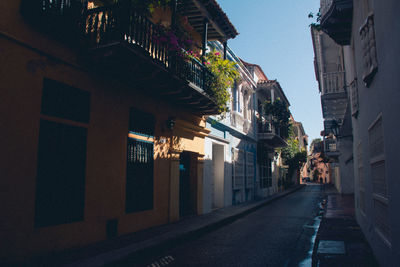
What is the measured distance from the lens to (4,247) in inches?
188

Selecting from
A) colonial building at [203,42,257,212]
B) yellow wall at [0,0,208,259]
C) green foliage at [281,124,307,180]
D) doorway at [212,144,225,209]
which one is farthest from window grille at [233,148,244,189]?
green foliage at [281,124,307,180]

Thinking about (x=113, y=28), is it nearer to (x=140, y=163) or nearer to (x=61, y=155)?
(x=61, y=155)

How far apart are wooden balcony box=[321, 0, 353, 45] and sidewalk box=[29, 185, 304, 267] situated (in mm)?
6287

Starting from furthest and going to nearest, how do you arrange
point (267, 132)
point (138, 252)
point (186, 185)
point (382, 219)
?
1. point (267, 132)
2. point (186, 185)
3. point (138, 252)
4. point (382, 219)

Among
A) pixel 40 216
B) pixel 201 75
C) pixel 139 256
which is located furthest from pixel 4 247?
→ pixel 201 75

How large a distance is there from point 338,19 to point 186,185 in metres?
7.10

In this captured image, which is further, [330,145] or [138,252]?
[330,145]

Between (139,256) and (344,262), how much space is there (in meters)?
3.55

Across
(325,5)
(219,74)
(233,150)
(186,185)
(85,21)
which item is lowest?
(186,185)

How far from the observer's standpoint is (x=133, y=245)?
627 cm

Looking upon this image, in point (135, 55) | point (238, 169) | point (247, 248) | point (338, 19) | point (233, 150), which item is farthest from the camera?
point (238, 169)

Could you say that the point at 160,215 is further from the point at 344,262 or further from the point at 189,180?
the point at 344,262

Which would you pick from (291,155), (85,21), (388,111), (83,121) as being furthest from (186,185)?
(291,155)

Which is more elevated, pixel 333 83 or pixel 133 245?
pixel 333 83
